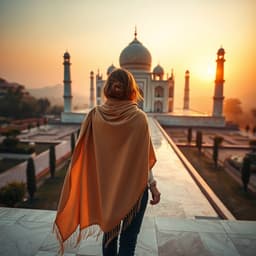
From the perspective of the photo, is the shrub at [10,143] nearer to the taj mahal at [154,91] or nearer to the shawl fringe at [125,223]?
the taj mahal at [154,91]

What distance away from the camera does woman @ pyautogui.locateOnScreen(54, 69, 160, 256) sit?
3.92ft

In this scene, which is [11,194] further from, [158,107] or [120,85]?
[158,107]

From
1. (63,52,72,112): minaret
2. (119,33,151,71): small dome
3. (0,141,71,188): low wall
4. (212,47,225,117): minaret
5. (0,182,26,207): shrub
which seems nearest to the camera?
(0,182,26,207): shrub

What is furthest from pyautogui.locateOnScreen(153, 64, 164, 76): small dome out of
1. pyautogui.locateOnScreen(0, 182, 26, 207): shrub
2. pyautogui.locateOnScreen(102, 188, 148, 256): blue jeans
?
pyautogui.locateOnScreen(102, 188, 148, 256): blue jeans

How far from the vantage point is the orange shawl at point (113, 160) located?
3.91 ft

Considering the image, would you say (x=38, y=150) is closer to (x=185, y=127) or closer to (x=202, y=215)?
(x=202, y=215)

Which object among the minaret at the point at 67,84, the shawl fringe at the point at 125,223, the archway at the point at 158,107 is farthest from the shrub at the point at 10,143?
the archway at the point at 158,107

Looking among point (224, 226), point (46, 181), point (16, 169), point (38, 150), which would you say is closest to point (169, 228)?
point (224, 226)

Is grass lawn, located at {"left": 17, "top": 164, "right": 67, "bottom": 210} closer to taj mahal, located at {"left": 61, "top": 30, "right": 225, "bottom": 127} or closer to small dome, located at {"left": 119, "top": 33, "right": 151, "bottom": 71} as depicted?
taj mahal, located at {"left": 61, "top": 30, "right": 225, "bottom": 127}

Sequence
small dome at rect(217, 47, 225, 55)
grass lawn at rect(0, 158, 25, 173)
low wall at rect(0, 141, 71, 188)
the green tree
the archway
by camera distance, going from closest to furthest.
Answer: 1. low wall at rect(0, 141, 71, 188)
2. grass lawn at rect(0, 158, 25, 173)
3. small dome at rect(217, 47, 225, 55)
4. the archway
5. the green tree

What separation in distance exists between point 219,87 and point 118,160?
1770 cm

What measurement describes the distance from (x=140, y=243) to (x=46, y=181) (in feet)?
16.2

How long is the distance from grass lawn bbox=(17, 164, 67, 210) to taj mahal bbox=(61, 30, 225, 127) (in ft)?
35.5

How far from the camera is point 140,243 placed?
182 cm
